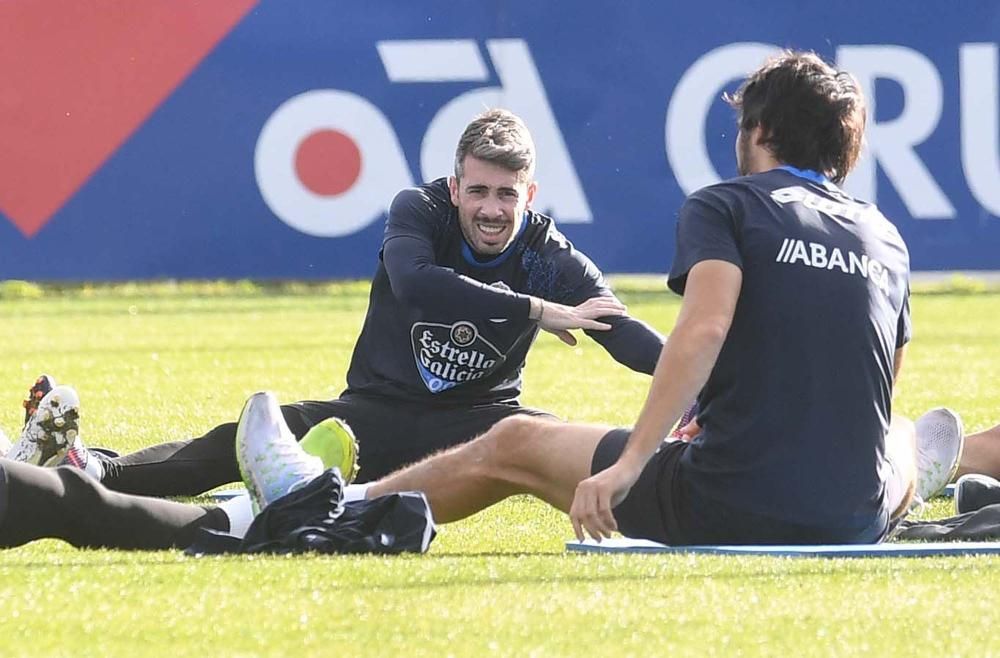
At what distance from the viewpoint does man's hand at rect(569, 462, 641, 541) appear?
414 cm

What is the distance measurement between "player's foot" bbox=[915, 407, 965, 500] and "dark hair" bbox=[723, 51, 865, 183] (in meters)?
1.48

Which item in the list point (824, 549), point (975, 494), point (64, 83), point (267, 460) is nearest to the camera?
point (824, 549)

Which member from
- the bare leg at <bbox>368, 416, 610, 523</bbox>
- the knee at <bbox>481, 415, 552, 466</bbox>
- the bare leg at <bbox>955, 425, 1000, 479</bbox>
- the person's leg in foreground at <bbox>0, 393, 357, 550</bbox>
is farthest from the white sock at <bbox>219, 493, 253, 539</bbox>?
the bare leg at <bbox>955, 425, 1000, 479</bbox>

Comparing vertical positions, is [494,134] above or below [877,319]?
above

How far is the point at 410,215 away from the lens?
5.93 m

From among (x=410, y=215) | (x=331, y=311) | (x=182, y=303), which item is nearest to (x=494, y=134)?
(x=410, y=215)

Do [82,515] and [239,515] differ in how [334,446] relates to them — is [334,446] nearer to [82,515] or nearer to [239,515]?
[239,515]

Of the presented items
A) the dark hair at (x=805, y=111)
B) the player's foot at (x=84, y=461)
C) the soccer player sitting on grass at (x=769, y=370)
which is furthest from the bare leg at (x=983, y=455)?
the player's foot at (x=84, y=461)

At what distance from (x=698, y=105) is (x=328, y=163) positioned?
2549 mm

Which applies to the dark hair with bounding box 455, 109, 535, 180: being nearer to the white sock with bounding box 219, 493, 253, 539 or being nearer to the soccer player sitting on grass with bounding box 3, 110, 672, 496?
the soccer player sitting on grass with bounding box 3, 110, 672, 496

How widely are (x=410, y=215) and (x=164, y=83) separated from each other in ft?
26.7

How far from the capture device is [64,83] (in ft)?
44.5

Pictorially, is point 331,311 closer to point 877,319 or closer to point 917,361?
point 917,361

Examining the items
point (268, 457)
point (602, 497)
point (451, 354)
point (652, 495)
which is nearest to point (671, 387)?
point (602, 497)
